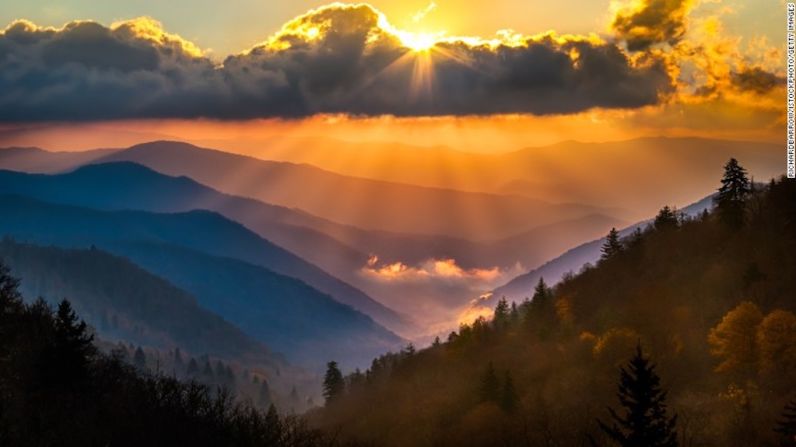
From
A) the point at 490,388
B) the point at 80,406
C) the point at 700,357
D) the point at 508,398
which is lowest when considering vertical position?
the point at 80,406

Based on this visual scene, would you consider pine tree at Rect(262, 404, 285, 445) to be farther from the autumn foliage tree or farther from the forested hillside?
the autumn foliage tree

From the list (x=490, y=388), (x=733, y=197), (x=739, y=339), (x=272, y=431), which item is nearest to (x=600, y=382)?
(x=490, y=388)

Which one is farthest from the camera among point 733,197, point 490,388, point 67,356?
point 490,388

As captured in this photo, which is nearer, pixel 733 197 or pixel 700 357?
pixel 700 357

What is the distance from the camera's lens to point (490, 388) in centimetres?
19050

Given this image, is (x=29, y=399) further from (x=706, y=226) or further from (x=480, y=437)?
(x=706, y=226)

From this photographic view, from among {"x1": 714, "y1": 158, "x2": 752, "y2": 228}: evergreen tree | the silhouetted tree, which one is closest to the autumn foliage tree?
{"x1": 714, "y1": 158, "x2": 752, "y2": 228}: evergreen tree

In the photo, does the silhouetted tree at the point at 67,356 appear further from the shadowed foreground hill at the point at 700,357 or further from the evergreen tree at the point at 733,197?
the evergreen tree at the point at 733,197

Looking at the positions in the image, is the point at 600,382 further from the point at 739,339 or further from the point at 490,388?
the point at 739,339

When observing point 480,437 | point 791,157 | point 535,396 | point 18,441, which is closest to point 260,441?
point 18,441

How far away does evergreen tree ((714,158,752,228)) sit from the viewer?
17021 centimetres

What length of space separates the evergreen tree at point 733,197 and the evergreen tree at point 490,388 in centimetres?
6432

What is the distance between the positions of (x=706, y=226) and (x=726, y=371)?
178 feet

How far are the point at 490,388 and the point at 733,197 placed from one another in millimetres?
69919
